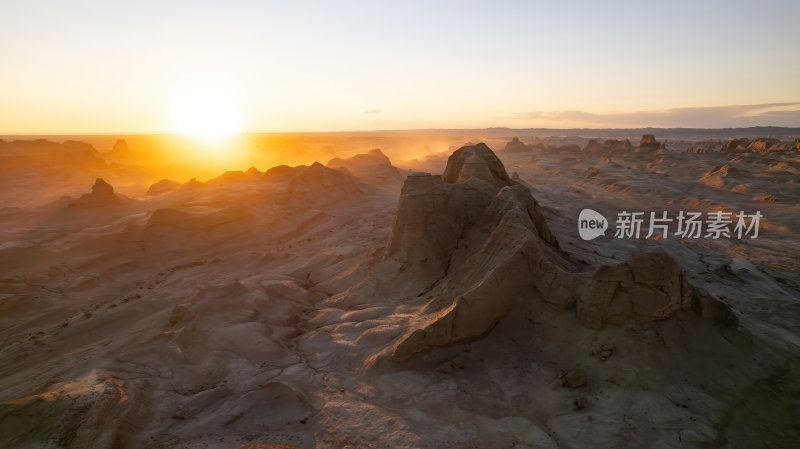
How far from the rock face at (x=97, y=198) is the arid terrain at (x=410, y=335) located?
327 centimetres

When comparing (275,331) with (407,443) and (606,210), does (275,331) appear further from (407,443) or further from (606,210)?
(606,210)

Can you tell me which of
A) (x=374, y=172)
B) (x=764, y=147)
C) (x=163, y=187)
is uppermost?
(x=764, y=147)

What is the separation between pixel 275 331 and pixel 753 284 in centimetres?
1893

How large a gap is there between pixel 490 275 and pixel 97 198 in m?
28.5

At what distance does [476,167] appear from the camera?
19.2m

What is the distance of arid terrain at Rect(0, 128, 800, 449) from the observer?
748 centimetres

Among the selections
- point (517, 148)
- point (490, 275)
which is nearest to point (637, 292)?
point (490, 275)

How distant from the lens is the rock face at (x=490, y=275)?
9031 millimetres

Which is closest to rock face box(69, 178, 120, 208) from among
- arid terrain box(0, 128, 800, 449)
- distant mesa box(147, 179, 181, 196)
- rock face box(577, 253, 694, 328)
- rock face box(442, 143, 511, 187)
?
arid terrain box(0, 128, 800, 449)

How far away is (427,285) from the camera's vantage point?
529 inches

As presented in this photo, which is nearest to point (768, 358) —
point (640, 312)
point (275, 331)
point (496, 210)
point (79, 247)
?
point (640, 312)

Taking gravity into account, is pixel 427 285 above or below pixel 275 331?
above

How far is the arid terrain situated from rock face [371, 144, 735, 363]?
5 cm

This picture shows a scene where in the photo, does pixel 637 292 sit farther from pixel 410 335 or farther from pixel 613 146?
pixel 613 146
